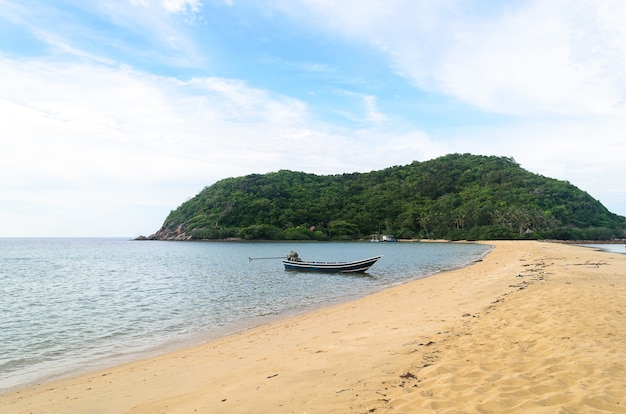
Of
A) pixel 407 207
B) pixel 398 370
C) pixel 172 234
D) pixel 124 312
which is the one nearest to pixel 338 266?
pixel 124 312

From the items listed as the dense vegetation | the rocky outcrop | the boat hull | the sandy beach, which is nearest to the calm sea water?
the sandy beach

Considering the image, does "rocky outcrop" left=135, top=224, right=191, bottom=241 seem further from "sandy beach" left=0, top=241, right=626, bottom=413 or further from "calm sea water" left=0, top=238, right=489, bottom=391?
"sandy beach" left=0, top=241, right=626, bottom=413

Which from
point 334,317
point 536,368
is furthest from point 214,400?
point 334,317

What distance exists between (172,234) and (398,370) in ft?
478

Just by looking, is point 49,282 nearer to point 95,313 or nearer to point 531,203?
point 95,313

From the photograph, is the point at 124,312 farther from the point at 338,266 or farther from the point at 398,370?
the point at 338,266

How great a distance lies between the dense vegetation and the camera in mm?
104062

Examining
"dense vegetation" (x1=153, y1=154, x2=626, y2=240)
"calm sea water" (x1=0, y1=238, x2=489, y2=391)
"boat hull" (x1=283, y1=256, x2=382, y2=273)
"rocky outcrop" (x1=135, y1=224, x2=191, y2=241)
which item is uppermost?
"dense vegetation" (x1=153, y1=154, x2=626, y2=240)

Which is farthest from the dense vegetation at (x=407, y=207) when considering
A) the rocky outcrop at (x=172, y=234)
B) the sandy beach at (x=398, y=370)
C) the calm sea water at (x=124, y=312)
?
the sandy beach at (x=398, y=370)

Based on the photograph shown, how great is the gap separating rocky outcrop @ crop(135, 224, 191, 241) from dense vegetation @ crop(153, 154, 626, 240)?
2.07 ft

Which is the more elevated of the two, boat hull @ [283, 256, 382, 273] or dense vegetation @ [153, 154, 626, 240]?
dense vegetation @ [153, 154, 626, 240]

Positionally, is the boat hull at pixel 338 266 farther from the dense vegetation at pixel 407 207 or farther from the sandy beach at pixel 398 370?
the dense vegetation at pixel 407 207

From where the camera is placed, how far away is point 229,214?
426 feet

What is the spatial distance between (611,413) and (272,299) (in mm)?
Result: 15667
